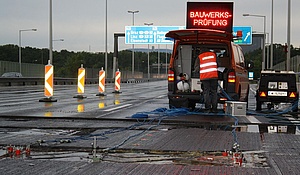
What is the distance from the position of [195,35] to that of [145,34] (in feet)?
153

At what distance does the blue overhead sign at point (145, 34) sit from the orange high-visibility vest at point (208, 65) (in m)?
47.0

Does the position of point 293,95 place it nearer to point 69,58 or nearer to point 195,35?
point 195,35

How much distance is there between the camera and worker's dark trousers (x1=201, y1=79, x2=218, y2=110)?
13805mm

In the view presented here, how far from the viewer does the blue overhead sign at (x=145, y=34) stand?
60.7 m

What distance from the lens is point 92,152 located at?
24.0 ft

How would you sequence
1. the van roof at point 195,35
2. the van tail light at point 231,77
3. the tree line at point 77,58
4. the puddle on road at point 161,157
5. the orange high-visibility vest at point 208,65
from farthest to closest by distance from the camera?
1. the tree line at point 77,58
2. the van tail light at point 231,77
3. the van roof at point 195,35
4. the orange high-visibility vest at point 208,65
5. the puddle on road at point 161,157

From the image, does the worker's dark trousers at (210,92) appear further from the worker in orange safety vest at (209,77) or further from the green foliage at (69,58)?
the green foliage at (69,58)

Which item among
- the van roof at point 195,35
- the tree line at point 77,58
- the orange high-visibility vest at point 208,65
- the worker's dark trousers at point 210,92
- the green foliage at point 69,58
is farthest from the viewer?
the green foliage at point 69,58

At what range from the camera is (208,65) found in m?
13.6

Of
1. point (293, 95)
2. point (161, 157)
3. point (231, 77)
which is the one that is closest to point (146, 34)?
point (293, 95)

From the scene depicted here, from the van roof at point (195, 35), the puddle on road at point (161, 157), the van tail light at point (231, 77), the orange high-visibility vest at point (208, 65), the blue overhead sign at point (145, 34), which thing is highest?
the blue overhead sign at point (145, 34)

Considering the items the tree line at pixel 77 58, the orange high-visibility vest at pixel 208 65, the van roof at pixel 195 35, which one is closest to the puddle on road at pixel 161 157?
the orange high-visibility vest at pixel 208 65

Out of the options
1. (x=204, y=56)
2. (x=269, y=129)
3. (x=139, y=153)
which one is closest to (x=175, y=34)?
(x=204, y=56)

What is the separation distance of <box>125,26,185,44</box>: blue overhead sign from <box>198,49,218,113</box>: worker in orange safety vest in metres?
46.8
